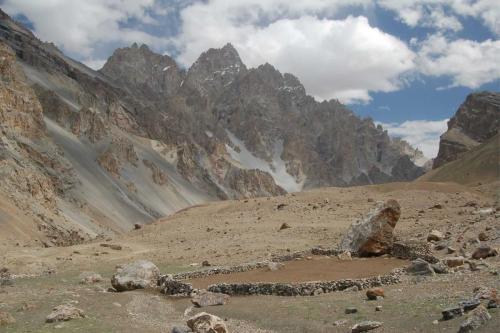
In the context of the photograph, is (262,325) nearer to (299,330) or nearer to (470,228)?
(299,330)

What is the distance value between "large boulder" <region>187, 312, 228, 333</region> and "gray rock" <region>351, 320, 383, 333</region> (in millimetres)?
3366

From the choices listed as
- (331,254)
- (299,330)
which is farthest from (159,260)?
(299,330)

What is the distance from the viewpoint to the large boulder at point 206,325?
14521 millimetres

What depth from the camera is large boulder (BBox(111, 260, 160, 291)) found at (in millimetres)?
23953

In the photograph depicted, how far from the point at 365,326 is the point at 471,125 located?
14378 centimetres

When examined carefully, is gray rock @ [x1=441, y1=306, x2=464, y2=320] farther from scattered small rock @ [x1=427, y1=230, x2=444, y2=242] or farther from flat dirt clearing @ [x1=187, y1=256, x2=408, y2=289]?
scattered small rock @ [x1=427, y1=230, x2=444, y2=242]

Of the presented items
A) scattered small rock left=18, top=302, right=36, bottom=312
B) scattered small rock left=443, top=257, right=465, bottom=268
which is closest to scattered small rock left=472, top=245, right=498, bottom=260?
scattered small rock left=443, top=257, right=465, bottom=268

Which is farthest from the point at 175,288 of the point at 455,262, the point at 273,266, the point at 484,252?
the point at 484,252

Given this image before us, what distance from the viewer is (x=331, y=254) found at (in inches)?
1069

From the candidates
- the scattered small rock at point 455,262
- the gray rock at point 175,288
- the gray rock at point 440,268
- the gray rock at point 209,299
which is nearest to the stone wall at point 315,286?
the gray rock at point 209,299

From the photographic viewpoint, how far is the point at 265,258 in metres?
30.1

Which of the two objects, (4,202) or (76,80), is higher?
(76,80)

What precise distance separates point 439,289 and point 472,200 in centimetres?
3031

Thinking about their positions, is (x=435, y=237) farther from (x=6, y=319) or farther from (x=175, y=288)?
(x=6, y=319)
